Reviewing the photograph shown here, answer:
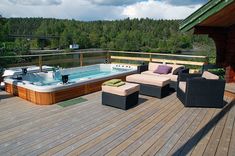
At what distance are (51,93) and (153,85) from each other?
2403mm

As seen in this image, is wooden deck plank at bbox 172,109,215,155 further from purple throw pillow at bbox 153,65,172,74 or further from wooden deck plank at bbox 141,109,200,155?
purple throw pillow at bbox 153,65,172,74

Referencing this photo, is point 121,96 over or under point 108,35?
under

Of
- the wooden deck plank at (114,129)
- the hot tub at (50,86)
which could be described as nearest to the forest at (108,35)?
the hot tub at (50,86)

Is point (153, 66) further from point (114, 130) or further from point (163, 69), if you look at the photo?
point (114, 130)

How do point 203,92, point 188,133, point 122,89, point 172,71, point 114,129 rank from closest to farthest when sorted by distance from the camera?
point 188,133
point 114,129
point 122,89
point 203,92
point 172,71

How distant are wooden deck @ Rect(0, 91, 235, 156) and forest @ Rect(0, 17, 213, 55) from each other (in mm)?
27981

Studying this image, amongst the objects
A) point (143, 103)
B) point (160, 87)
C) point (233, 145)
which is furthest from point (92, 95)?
point (233, 145)

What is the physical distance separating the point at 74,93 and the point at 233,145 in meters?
3.55

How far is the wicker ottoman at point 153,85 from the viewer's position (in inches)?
210

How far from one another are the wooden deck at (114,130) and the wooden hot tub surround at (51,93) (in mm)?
181

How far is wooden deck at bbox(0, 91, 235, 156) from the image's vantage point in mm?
2954

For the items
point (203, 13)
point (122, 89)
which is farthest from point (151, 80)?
point (203, 13)

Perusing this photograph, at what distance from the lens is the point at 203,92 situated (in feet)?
15.0

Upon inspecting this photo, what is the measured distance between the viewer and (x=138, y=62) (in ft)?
29.1
